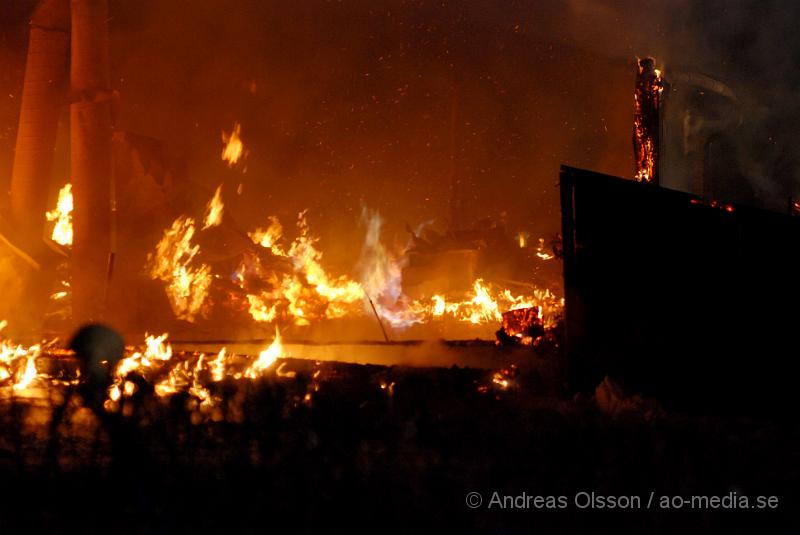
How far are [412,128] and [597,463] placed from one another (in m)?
A: 12.6

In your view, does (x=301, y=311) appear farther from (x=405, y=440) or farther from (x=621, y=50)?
(x=621, y=50)

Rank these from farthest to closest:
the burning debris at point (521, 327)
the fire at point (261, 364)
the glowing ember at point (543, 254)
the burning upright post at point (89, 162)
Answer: the glowing ember at point (543, 254) → the burning upright post at point (89, 162) → the burning debris at point (521, 327) → the fire at point (261, 364)

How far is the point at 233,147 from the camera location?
1550cm

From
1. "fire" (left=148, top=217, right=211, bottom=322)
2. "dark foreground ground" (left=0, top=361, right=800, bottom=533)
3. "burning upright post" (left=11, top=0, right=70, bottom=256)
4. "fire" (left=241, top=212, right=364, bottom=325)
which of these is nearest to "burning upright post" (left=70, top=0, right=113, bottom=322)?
"burning upright post" (left=11, top=0, right=70, bottom=256)

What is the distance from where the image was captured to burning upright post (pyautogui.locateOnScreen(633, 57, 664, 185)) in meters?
10.3

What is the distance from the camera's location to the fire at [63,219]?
1284cm

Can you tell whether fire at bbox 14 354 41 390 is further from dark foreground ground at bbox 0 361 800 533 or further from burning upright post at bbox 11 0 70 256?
burning upright post at bbox 11 0 70 256

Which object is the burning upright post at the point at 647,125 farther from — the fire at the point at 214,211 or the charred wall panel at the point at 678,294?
the fire at the point at 214,211

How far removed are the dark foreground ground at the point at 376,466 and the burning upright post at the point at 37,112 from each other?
7447 mm

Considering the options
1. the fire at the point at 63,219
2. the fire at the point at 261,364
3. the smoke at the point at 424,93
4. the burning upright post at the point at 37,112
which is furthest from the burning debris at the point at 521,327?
the fire at the point at 63,219

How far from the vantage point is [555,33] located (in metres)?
15.5

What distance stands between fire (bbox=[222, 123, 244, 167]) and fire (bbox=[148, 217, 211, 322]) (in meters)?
3.20

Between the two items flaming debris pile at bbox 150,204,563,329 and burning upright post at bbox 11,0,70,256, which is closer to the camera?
burning upright post at bbox 11,0,70,256

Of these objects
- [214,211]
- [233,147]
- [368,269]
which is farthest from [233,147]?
[368,269]
